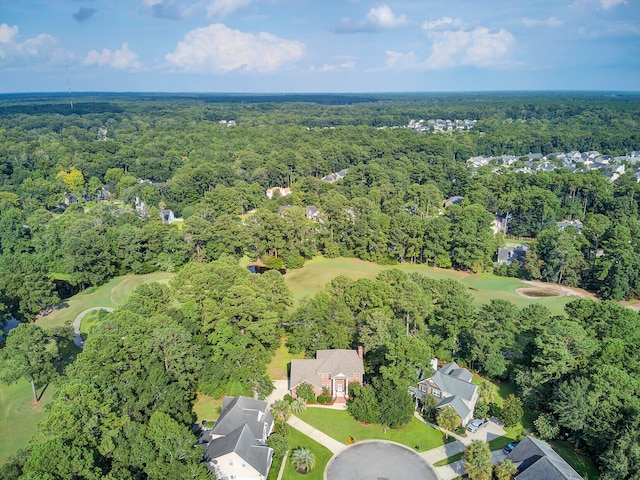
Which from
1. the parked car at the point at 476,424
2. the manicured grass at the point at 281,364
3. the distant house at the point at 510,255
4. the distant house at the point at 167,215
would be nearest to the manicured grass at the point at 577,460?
the parked car at the point at 476,424

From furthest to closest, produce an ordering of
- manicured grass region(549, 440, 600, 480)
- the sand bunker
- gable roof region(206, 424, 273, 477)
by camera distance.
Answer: the sand bunker, manicured grass region(549, 440, 600, 480), gable roof region(206, 424, 273, 477)

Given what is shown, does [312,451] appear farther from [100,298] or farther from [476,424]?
[100,298]

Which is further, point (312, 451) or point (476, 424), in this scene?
point (476, 424)

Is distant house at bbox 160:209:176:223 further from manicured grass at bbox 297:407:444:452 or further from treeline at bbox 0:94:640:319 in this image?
manicured grass at bbox 297:407:444:452

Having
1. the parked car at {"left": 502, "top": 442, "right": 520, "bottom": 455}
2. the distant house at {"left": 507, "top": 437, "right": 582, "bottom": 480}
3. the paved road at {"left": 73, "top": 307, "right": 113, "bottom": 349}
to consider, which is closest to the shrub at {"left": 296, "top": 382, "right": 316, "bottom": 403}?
the parked car at {"left": 502, "top": 442, "right": 520, "bottom": 455}

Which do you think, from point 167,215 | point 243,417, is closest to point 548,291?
point 243,417

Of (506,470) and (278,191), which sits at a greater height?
(278,191)
